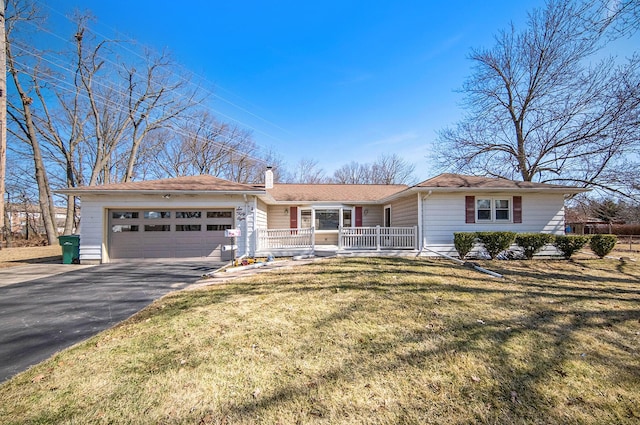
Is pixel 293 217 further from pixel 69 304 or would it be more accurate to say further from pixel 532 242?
pixel 532 242

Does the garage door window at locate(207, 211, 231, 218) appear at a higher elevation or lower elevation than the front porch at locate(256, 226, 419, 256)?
higher

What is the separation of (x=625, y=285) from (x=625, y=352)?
4600mm

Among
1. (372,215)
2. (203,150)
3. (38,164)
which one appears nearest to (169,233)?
(372,215)

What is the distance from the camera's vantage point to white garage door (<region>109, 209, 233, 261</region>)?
10.3m

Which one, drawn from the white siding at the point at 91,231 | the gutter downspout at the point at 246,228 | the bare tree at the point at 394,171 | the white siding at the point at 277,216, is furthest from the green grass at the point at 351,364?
the bare tree at the point at 394,171

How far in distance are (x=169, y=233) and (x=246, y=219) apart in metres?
3.04

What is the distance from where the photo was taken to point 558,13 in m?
16.4

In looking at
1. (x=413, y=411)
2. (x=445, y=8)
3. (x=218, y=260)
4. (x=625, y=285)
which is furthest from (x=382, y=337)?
(x=445, y=8)

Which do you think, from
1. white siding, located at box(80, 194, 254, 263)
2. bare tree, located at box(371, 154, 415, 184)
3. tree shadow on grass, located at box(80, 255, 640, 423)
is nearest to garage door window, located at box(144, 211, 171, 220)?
white siding, located at box(80, 194, 254, 263)

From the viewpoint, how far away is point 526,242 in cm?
990

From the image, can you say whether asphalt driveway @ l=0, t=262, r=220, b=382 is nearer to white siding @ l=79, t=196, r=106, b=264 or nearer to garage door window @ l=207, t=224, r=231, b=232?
white siding @ l=79, t=196, r=106, b=264

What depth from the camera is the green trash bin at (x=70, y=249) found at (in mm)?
9977

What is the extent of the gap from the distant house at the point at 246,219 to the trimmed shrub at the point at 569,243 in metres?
→ 1.03

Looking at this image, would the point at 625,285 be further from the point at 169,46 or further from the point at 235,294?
the point at 169,46
